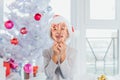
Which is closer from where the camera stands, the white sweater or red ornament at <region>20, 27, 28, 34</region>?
the white sweater

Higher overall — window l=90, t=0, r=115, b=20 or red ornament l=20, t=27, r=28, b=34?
window l=90, t=0, r=115, b=20

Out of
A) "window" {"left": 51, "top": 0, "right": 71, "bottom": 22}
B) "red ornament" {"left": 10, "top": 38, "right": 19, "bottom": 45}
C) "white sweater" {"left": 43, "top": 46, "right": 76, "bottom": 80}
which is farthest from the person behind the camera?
"window" {"left": 51, "top": 0, "right": 71, "bottom": 22}

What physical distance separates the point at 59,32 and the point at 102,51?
0.84 meters

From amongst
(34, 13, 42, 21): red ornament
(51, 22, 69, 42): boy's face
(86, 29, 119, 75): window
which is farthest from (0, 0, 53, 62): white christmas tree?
(86, 29, 119, 75): window

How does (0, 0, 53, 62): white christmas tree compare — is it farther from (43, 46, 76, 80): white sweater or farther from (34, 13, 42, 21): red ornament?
(43, 46, 76, 80): white sweater

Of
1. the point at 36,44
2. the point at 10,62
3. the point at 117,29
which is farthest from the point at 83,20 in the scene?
the point at 10,62

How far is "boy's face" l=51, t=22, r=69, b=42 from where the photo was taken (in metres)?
1.50

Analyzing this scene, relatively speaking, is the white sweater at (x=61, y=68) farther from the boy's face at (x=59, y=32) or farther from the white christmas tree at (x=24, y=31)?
the white christmas tree at (x=24, y=31)

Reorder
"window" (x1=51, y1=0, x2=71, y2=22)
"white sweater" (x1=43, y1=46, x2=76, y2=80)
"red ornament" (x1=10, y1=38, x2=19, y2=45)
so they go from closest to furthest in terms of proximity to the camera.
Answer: "white sweater" (x1=43, y1=46, x2=76, y2=80)
"red ornament" (x1=10, y1=38, x2=19, y2=45)
"window" (x1=51, y1=0, x2=71, y2=22)

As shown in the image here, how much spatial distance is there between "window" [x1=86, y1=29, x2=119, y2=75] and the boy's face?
76cm

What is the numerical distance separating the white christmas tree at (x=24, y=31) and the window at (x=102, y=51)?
54 centimetres

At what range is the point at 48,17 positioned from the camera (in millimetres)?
1918

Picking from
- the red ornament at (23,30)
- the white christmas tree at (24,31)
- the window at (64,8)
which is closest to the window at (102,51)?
the window at (64,8)

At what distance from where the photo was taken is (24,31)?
1830mm
